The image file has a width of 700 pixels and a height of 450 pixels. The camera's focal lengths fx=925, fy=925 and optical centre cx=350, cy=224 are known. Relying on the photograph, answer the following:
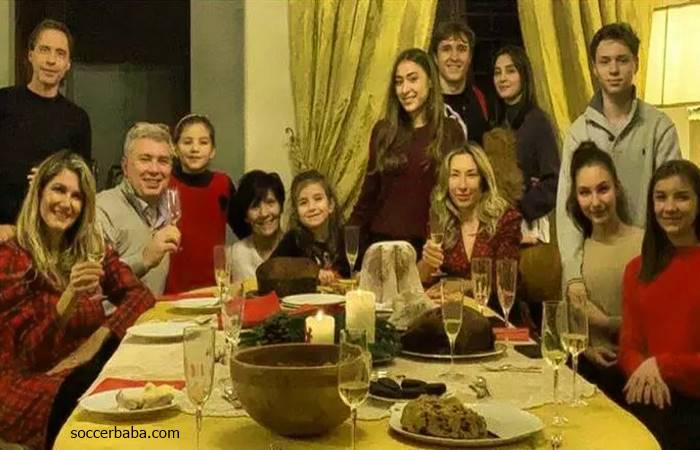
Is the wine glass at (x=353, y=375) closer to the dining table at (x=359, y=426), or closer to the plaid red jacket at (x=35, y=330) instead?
the dining table at (x=359, y=426)

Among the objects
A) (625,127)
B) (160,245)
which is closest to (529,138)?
(625,127)

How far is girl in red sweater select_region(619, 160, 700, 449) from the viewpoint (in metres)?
2.34

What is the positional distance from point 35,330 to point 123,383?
2.70 feet

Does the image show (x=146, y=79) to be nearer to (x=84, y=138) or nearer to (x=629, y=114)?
(x=84, y=138)

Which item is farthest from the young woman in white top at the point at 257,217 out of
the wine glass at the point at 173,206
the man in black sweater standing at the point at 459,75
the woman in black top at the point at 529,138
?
the woman in black top at the point at 529,138

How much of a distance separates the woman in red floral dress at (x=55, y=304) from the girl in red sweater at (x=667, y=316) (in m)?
1.42

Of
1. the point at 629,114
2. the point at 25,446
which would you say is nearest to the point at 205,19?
the point at 629,114

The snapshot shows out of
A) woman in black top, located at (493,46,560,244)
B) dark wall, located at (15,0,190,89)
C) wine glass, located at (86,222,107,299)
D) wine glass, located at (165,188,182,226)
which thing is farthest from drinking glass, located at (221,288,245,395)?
dark wall, located at (15,0,190,89)

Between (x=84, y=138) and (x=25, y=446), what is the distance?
5.92 feet

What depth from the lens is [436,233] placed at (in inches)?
116

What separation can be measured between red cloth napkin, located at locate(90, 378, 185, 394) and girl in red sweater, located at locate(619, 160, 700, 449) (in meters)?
1.22

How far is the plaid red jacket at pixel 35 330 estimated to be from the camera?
2328 mm

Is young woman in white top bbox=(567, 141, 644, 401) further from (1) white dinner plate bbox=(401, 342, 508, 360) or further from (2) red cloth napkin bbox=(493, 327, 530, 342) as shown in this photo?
(1) white dinner plate bbox=(401, 342, 508, 360)

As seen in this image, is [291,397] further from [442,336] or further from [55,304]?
[55,304]
